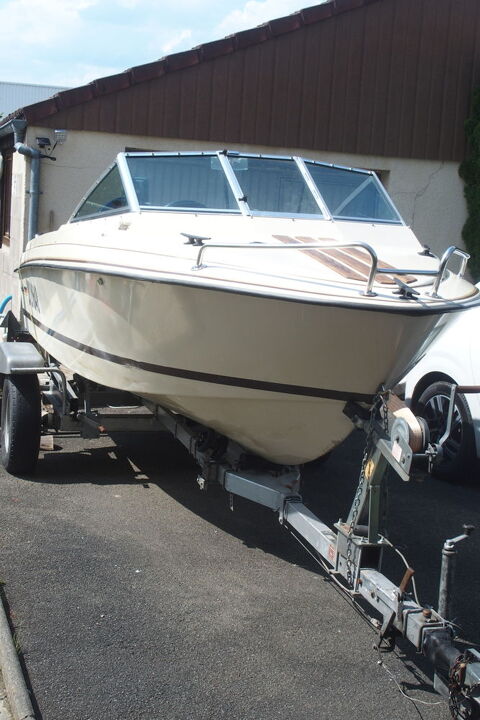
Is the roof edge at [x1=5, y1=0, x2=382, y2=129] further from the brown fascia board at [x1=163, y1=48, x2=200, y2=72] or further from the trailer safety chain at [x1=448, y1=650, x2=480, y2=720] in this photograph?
the trailer safety chain at [x1=448, y1=650, x2=480, y2=720]

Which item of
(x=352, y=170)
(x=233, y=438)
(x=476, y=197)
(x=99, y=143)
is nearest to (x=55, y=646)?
(x=233, y=438)

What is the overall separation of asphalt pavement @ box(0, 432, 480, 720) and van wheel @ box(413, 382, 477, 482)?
9.0 inches

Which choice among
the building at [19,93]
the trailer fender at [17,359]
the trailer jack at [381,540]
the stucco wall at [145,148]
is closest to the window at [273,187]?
the trailer jack at [381,540]

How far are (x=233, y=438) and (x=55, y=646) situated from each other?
158 cm

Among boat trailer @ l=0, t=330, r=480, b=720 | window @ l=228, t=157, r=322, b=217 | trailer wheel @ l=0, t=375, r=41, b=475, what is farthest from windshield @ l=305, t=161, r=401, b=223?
trailer wheel @ l=0, t=375, r=41, b=475

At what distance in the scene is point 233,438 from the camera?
475 centimetres

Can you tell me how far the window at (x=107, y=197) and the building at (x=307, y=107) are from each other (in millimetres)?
4156

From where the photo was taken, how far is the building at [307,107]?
33.7 ft

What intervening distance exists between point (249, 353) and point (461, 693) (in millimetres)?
1851

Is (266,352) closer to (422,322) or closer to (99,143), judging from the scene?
(422,322)

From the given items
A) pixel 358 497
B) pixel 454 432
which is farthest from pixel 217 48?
pixel 358 497

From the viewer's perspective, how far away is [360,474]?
14.4 feet

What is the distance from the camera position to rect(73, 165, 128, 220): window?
558cm

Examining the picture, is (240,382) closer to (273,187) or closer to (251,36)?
(273,187)
